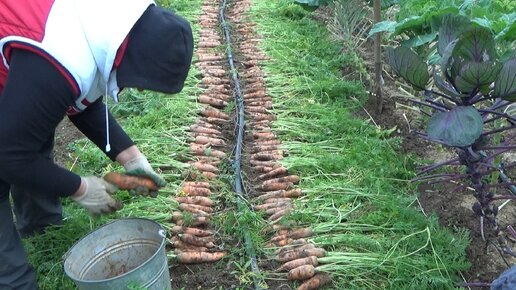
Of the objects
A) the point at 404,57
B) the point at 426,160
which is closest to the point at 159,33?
the point at 404,57

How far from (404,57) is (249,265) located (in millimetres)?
1367

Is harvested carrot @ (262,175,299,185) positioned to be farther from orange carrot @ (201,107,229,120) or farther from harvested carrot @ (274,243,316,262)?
orange carrot @ (201,107,229,120)

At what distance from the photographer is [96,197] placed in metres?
2.44

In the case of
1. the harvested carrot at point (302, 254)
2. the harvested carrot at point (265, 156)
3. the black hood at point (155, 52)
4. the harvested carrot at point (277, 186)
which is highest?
the black hood at point (155, 52)

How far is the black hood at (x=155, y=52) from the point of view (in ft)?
6.53

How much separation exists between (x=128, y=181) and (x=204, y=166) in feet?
3.96

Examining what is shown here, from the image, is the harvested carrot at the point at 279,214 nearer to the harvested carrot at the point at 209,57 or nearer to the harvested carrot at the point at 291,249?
the harvested carrot at the point at 291,249

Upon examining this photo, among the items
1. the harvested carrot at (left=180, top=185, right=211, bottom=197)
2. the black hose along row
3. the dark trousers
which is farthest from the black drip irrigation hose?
the dark trousers

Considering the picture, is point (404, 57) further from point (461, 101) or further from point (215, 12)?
point (215, 12)

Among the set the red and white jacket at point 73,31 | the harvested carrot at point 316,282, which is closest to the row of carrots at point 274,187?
the harvested carrot at point 316,282

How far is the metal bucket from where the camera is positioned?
2.36 metres

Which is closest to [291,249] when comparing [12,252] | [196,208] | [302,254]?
[302,254]

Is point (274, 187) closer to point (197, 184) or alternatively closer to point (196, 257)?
point (197, 184)


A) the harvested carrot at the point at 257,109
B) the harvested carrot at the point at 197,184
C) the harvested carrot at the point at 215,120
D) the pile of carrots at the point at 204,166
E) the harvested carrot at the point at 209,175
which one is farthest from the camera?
the harvested carrot at the point at 257,109
